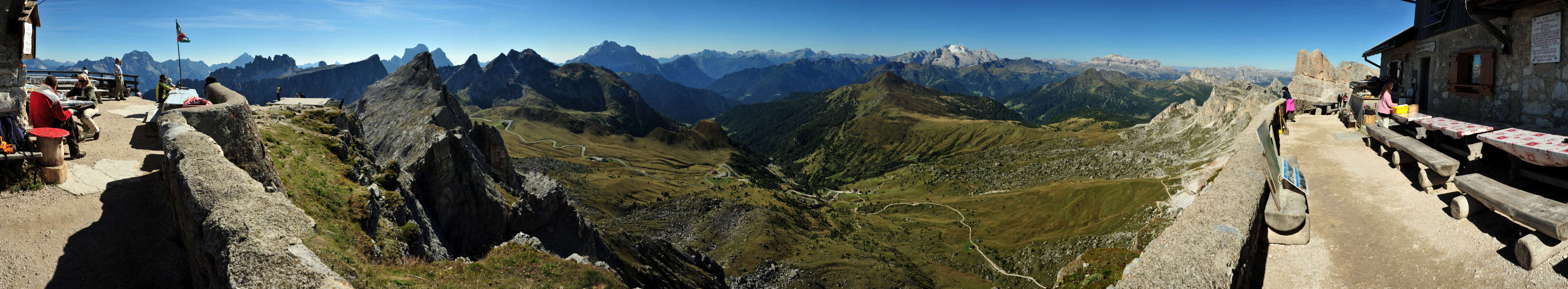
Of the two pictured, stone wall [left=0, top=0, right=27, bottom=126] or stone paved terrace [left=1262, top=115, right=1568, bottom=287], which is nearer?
stone paved terrace [left=1262, top=115, right=1568, bottom=287]

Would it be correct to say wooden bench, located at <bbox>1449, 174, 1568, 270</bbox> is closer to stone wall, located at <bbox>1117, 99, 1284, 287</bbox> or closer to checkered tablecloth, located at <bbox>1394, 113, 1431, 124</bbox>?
stone wall, located at <bbox>1117, 99, 1284, 287</bbox>

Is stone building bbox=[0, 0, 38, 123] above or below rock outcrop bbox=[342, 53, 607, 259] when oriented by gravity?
above

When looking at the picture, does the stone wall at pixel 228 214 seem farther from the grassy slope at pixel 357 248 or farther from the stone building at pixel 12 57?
the stone building at pixel 12 57

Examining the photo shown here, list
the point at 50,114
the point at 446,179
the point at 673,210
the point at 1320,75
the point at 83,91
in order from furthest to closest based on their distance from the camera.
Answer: the point at 673,210 → the point at 1320,75 → the point at 446,179 → the point at 83,91 → the point at 50,114

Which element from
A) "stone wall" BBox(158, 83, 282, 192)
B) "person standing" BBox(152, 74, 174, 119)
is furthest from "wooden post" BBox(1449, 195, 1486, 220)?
"person standing" BBox(152, 74, 174, 119)

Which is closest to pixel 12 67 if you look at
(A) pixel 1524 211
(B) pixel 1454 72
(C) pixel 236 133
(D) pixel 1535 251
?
(C) pixel 236 133

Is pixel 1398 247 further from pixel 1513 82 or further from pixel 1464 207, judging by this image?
pixel 1513 82
